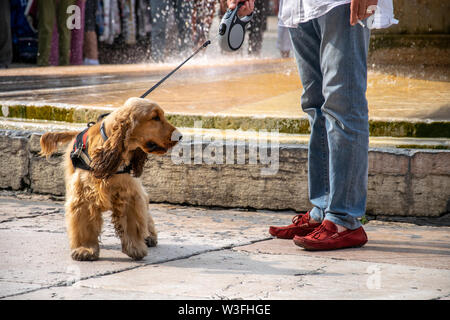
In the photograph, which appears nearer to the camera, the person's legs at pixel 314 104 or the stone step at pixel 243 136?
the person's legs at pixel 314 104

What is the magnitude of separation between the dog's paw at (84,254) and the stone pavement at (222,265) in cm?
4

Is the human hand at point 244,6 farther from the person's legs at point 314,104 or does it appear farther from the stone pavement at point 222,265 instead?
the stone pavement at point 222,265

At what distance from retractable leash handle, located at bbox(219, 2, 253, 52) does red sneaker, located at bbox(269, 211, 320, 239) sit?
98cm

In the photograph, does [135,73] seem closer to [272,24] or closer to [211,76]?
[211,76]

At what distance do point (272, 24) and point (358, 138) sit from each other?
30638 millimetres

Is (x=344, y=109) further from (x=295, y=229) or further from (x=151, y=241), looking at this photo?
(x=151, y=241)

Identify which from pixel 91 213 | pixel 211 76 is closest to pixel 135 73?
pixel 211 76

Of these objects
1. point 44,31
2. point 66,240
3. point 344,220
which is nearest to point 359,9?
point 344,220

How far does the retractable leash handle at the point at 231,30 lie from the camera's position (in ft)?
13.6

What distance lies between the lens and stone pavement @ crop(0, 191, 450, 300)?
3051mm

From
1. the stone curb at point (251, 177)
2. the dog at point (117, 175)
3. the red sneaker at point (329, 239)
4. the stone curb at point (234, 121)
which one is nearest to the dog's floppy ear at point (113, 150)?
the dog at point (117, 175)

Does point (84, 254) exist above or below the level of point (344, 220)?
below

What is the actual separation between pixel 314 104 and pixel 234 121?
110 centimetres

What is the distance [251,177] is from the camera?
192 inches
